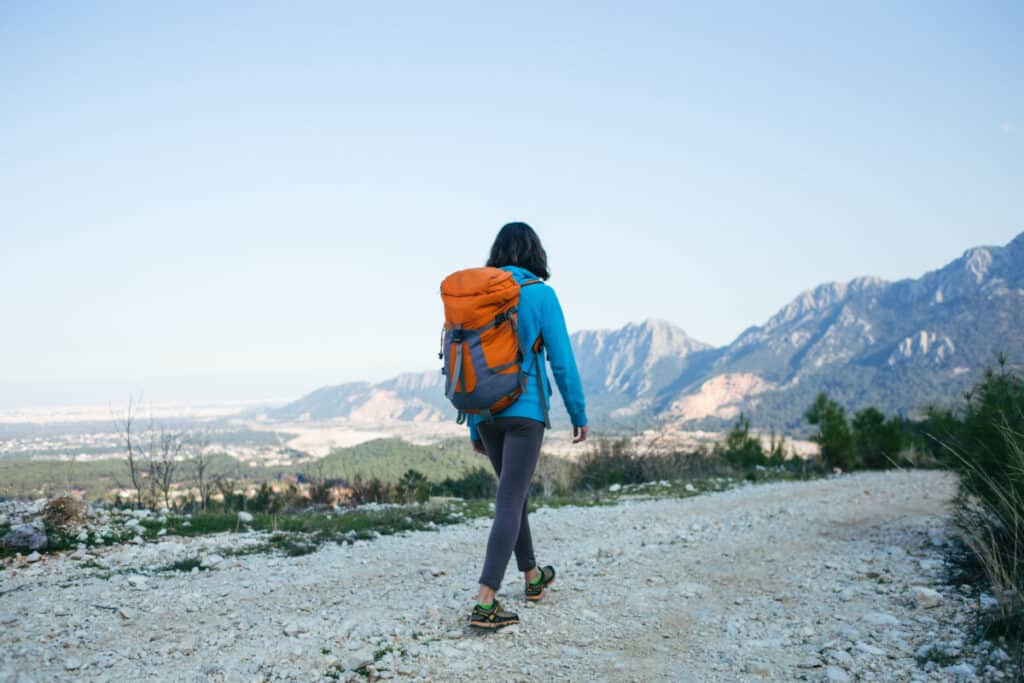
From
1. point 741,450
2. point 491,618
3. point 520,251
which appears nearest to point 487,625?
point 491,618

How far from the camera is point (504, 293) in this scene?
383cm

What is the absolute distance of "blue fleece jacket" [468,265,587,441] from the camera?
3.93 meters

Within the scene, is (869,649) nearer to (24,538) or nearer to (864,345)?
(24,538)

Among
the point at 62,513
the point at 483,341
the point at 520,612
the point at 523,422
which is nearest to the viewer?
the point at 483,341

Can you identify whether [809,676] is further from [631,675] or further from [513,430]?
[513,430]

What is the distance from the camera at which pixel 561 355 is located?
398 cm

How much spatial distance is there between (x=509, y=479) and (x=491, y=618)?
0.83m

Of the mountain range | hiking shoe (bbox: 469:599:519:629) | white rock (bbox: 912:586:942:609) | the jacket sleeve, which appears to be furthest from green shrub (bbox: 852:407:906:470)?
the mountain range

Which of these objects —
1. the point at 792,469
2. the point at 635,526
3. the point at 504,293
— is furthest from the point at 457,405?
the point at 792,469

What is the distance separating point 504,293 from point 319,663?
225 centimetres

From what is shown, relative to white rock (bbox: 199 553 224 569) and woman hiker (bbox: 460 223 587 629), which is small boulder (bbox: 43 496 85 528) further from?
woman hiker (bbox: 460 223 587 629)

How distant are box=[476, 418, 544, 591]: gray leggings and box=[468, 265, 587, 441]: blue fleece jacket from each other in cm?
9

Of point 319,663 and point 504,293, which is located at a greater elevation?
point 504,293

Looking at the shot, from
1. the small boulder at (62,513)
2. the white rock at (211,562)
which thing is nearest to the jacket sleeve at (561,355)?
the white rock at (211,562)
